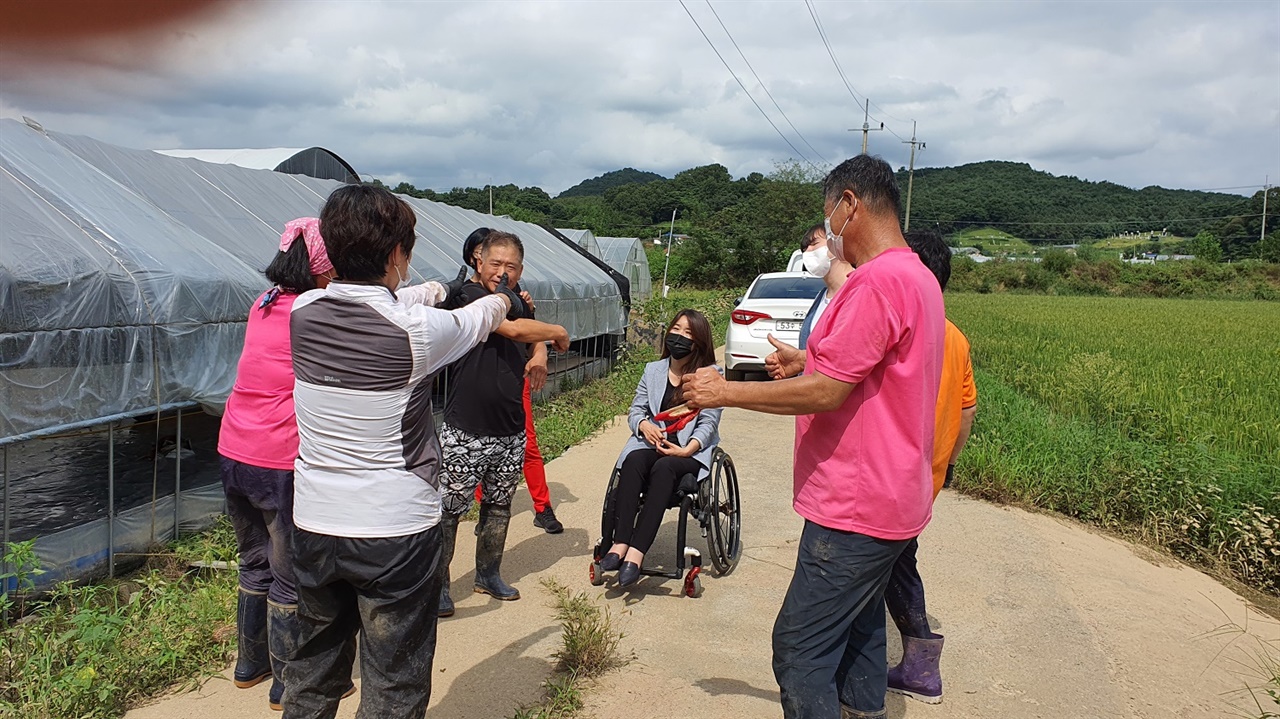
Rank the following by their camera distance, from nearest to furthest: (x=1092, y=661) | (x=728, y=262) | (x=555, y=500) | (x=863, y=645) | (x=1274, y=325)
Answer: (x=863, y=645) → (x=1092, y=661) → (x=555, y=500) → (x=1274, y=325) → (x=728, y=262)

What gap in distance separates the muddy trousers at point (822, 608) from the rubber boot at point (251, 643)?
215 cm

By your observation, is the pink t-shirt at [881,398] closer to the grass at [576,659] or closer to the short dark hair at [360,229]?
the short dark hair at [360,229]

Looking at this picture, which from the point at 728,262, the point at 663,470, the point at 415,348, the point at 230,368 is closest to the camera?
the point at 415,348

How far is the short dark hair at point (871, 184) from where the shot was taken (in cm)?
243

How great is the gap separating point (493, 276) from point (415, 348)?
191 cm

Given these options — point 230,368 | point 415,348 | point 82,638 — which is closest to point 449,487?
point 82,638

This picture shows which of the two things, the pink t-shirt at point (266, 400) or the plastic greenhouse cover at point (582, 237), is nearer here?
the pink t-shirt at point (266, 400)

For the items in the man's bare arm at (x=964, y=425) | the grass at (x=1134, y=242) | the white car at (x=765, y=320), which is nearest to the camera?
the man's bare arm at (x=964, y=425)

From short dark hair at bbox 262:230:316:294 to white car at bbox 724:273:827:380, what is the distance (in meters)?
7.77

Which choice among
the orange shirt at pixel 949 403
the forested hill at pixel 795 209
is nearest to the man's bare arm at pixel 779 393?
the orange shirt at pixel 949 403

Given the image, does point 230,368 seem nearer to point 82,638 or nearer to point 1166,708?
point 82,638

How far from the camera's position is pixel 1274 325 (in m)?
20.7

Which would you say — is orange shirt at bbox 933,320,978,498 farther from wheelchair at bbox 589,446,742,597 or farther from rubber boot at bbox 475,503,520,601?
rubber boot at bbox 475,503,520,601

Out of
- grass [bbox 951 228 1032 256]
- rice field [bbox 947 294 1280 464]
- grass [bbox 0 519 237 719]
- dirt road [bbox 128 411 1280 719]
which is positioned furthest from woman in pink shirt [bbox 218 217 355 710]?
grass [bbox 951 228 1032 256]
